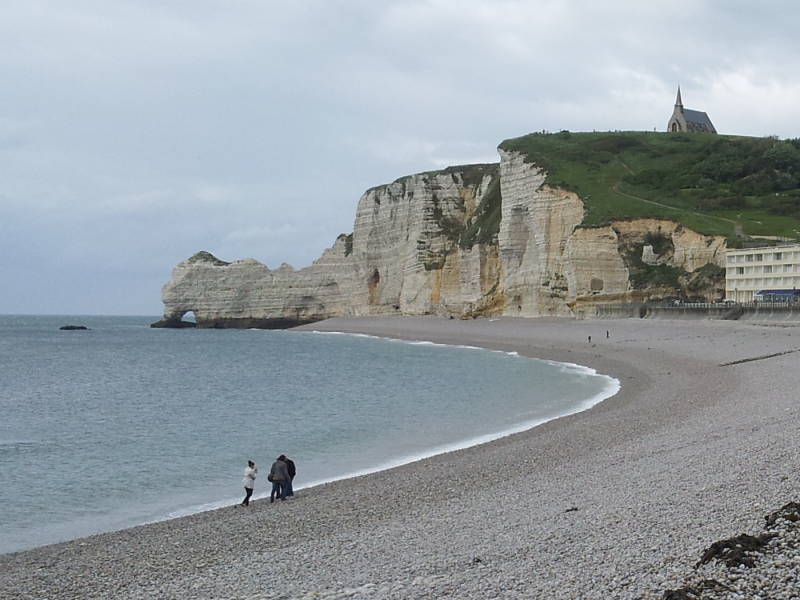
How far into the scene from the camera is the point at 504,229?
67.6 metres

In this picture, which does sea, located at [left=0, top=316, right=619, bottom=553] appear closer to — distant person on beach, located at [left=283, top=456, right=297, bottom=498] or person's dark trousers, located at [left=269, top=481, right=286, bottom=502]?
person's dark trousers, located at [left=269, top=481, right=286, bottom=502]

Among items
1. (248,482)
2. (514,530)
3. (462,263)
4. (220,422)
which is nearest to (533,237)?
(462,263)

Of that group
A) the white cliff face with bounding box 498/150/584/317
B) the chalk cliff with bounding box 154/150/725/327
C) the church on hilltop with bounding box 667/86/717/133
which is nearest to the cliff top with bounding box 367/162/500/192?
the chalk cliff with bounding box 154/150/725/327

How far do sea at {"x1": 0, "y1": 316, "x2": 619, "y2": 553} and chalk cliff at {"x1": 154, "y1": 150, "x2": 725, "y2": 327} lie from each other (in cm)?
1590

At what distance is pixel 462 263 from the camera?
75.9m

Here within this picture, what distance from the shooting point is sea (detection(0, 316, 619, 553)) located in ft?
46.6

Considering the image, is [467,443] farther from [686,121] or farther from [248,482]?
[686,121]

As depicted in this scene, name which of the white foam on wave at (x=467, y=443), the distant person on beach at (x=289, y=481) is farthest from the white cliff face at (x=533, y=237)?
the distant person on beach at (x=289, y=481)

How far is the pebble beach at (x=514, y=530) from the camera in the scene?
279 inches

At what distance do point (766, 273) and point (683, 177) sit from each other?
72.2ft

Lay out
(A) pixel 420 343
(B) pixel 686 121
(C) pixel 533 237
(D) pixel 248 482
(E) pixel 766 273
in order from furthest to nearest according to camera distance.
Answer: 1. (B) pixel 686 121
2. (C) pixel 533 237
3. (A) pixel 420 343
4. (E) pixel 766 273
5. (D) pixel 248 482

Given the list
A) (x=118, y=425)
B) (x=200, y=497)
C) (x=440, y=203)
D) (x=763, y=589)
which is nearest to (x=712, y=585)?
(x=763, y=589)

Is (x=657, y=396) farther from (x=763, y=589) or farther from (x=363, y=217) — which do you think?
(x=363, y=217)

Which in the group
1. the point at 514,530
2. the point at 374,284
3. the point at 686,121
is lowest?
the point at 514,530
